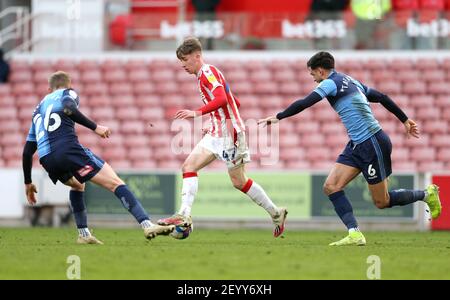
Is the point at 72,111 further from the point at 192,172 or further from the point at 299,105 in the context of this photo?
the point at 299,105

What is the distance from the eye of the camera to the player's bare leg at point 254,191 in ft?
37.4

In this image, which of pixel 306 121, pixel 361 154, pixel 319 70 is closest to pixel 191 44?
pixel 319 70

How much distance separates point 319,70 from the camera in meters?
10.9

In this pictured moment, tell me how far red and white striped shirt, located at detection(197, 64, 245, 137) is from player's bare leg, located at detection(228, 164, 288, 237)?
1.48 ft

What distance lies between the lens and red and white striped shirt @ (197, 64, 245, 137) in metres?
11.0

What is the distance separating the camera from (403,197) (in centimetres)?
1118

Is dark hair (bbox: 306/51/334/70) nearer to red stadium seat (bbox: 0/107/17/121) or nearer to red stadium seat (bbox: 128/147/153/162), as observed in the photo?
red stadium seat (bbox: 128/147/153/162)

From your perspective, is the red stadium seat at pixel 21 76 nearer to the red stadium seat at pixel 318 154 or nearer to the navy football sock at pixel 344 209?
the red stadium seat at pixel 318 154

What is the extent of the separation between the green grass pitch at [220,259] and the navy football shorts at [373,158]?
78cm

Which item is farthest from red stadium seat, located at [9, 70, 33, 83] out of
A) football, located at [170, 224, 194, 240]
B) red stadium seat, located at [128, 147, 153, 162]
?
football, located at [170, 224, 194, 240]

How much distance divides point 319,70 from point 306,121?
9.61m

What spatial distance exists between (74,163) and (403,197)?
354 cm

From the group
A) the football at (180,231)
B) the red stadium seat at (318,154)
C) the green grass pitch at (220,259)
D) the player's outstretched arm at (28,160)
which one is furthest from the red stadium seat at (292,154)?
the player's outstretched arm at (28,160)

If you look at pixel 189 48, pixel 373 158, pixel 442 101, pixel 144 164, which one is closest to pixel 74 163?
pixel 189 48
